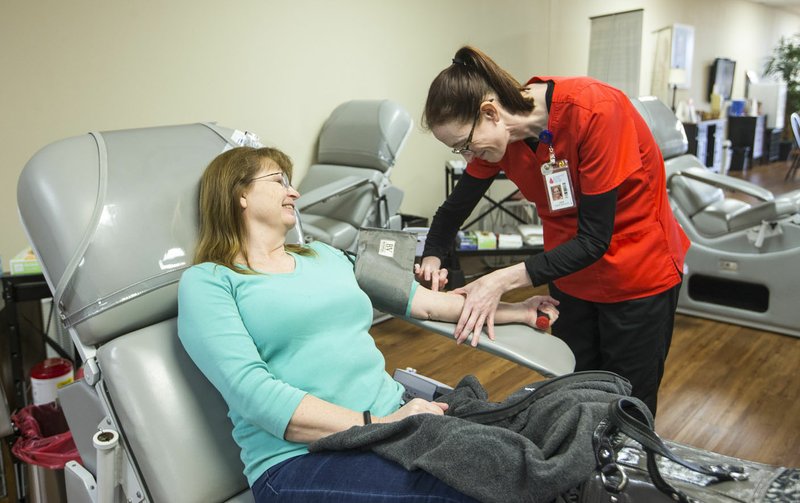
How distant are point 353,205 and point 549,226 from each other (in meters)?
1.42

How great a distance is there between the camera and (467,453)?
88cm

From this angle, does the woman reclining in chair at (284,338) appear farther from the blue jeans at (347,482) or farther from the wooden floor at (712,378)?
the wooden floor at (712,378)

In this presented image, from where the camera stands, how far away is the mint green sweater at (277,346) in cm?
101

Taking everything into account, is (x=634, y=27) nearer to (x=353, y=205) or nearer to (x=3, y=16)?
(x=353, y=205)

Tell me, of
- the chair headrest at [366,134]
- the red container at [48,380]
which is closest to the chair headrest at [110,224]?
the red container at [48,380]

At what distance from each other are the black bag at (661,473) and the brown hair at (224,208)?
2.44 ft

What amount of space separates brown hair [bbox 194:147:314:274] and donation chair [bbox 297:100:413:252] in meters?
1.20

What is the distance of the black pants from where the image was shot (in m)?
1.39

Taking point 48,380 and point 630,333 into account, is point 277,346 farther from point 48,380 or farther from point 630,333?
point 48,380

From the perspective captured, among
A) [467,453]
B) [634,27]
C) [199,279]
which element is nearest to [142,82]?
[199,279]

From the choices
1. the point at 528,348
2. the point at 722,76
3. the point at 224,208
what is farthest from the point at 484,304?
the point at 722,76

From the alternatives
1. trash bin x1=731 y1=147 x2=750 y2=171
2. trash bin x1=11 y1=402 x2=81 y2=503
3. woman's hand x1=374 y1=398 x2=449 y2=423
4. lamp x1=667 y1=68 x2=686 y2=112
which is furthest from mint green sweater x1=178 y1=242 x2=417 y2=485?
trash bin x1=731 y1=147 x2=750 y2=171

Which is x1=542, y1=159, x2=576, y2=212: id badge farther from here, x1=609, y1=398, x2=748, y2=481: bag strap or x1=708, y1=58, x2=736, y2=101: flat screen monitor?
x1=708, y1=58, x2=736, y2=101: flat screen monitor

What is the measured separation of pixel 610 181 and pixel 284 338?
73 cm
